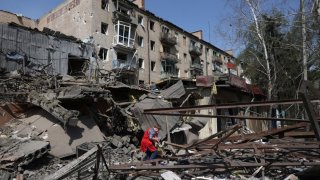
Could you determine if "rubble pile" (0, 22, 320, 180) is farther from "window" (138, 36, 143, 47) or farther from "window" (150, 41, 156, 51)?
"window" (150, 41, 156, 51)

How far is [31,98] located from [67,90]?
1.66 m

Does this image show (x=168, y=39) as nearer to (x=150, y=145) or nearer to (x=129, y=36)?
(x=129, y=36)

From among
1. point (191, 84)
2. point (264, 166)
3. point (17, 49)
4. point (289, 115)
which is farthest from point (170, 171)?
point (289, 115)

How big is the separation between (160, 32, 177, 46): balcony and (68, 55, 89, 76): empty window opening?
13.8 meters

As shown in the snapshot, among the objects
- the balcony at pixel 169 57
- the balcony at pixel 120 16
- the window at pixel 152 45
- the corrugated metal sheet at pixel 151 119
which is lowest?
the corrugated metal sheet at pixel 151 119

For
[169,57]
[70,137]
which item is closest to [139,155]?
[70,137]

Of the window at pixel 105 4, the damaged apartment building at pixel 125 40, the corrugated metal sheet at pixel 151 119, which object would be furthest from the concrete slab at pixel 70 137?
the window at pixel 105 4

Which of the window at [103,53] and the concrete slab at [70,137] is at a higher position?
the window at [103,53]

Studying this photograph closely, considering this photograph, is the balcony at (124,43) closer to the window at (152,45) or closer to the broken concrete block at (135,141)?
the window at (152,45)

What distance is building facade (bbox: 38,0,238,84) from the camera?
3466cm

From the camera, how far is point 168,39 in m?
43.9

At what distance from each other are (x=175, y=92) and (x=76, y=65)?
15401mm

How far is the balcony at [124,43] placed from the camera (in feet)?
118

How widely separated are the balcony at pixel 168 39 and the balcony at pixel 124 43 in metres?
6.22
